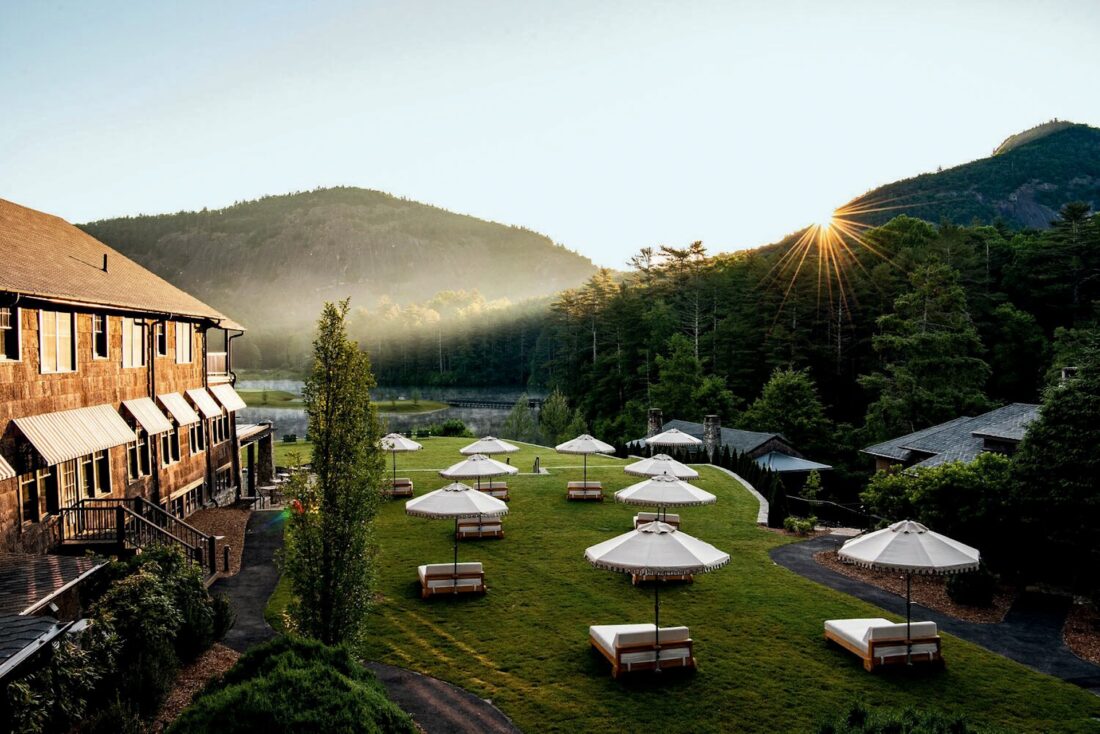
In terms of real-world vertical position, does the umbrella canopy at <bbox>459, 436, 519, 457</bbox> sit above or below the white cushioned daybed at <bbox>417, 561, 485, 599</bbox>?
above

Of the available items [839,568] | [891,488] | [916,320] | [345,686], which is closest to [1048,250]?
[916,320]

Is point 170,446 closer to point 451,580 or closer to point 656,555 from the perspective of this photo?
point 451,580

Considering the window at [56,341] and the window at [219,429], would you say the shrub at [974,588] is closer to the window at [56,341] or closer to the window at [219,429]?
the window at [56,341]

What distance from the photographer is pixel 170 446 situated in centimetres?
2162

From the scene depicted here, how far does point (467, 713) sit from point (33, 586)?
7101mm

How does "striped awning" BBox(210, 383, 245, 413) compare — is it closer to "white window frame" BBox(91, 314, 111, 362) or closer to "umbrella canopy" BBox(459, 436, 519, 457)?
"white window frame" BBox(91, 314, 111, 362)

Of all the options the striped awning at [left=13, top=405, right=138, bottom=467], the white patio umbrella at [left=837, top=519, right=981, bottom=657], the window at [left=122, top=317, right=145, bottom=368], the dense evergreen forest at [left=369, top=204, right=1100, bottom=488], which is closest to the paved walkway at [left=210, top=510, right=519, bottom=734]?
the striped awning at [left=13, top=405, right=138, bottom=467]

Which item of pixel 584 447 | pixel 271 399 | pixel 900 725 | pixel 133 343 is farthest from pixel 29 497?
A: pixel 271 399

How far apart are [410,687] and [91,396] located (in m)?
11.3

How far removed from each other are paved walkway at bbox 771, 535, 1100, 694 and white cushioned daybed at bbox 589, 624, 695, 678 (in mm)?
6670

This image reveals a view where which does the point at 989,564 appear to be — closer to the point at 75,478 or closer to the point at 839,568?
the point at 839,568

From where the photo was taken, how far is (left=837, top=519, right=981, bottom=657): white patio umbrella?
12.3 m

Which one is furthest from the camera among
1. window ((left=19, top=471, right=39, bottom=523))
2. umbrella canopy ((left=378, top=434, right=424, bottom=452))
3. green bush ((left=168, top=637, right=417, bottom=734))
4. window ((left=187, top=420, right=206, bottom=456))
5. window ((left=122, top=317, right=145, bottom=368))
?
umbrella canopy ((left=378, top=434, right=424, bottom=452))

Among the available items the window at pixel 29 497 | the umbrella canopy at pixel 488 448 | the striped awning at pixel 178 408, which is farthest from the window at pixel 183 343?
the umbrella canopy at pixel 488 448
